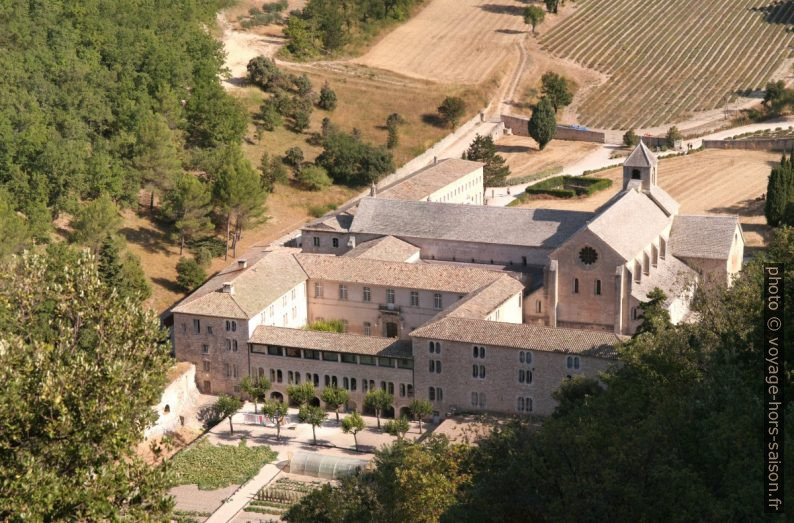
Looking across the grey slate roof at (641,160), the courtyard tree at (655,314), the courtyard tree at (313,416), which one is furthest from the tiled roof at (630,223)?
the courtyard tree at (313,416)

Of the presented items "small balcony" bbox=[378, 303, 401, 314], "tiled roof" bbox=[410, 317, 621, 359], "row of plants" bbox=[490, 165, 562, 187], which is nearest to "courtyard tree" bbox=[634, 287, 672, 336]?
"tiled roof" bbox=[410, 317, 621, 359]

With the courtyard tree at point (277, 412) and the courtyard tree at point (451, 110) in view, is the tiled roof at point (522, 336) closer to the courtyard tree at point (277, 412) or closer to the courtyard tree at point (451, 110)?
the courtyard tree at point (277, 412)

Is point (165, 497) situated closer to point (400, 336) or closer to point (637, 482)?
point (637, 482)

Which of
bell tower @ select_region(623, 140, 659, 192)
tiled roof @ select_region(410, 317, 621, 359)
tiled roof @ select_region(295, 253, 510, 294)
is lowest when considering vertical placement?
tiled roof @ select_region(295, 253, 510, 294)

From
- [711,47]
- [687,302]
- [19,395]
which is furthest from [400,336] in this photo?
[711,47]

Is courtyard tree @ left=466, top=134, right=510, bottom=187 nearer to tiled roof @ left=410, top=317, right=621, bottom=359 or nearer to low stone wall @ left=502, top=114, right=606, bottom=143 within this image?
low stone wall @ left=502, top=114, right=606, bottom=143

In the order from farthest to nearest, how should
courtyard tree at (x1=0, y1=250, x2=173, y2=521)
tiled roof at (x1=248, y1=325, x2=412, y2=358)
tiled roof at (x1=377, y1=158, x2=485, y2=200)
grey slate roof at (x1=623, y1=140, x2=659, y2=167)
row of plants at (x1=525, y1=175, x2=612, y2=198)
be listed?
row of plants at (x1=525, y1=175, x2=612, y2=198), tiled roof at (x1=377, y1=158, x2=485, y2=200), grey slate roof at (x1=623, y1=140, x2=659, y2=167), tiled roof at (x1=248, y1=325, x2=412, y2=358), courtyard tree at (x1=0, y1=250, x2=173, y2=521)
